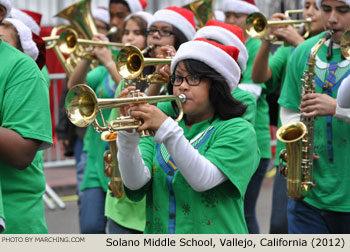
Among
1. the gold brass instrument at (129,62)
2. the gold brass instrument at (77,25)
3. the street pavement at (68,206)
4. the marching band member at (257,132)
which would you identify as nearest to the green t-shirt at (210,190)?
the gold brass instrument at (129,62)

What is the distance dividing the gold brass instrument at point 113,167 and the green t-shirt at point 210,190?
115 centimetres

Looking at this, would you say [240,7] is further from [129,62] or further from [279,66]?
[129,62]

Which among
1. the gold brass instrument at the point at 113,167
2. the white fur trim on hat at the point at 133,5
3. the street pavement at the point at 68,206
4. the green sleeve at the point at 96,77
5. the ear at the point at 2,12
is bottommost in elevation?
the street pavement at the point at 68,206

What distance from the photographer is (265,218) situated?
8469 mm

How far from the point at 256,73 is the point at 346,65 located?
61.8 inches

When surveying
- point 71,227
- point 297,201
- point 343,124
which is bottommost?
point 71,227

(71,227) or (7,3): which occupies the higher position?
(7,3)

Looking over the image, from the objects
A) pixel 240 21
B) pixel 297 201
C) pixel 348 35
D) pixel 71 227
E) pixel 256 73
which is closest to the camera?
pixel 348 35

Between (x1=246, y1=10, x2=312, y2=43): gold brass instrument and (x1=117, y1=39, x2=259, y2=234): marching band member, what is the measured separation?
2.35 m

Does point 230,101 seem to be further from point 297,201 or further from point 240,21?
point 240,21

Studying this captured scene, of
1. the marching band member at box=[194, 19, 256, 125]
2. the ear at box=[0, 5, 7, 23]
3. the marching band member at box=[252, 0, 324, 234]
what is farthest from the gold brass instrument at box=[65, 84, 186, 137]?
the marching band member at box=[252, 0, 324, 234]

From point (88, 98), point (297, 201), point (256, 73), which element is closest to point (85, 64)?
point (256, 73)

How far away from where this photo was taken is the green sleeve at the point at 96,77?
240 inches

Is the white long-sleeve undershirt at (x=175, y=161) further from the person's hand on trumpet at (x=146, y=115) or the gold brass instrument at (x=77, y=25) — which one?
the gold brass instrument at (x=77, y=25)
